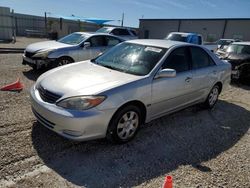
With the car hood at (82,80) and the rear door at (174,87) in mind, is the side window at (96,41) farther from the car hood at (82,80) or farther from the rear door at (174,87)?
the rear door at (174,87)

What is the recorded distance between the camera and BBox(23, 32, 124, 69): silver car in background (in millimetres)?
7168

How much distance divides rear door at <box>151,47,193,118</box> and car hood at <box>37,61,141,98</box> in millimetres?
500

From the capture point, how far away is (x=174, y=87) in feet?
13.7

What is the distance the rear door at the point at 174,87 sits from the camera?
3.91 meters

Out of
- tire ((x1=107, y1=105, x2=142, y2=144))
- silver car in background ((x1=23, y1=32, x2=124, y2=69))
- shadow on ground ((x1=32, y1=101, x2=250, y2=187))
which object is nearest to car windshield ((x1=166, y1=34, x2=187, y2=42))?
silver car in background ((x1=23, y1=32, x2=124, y2=69))

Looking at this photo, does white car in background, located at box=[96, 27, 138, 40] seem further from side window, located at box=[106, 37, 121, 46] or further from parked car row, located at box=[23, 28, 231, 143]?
parked car row, located at box=[23, 28, 231, 143]

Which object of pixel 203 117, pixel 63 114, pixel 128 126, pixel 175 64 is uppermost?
pixel 175 64

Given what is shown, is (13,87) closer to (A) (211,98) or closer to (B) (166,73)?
(B) (166,73)

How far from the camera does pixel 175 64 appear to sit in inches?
169

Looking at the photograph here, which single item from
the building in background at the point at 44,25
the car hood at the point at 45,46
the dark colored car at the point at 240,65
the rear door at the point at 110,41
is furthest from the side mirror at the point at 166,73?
the building in background at the point at 44,25

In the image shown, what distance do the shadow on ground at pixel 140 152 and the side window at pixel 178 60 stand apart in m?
1.10

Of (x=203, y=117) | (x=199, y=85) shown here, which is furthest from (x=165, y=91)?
(x=203, y=117)

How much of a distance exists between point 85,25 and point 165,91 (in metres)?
27.7

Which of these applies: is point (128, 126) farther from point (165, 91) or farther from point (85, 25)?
point (85, 25)
